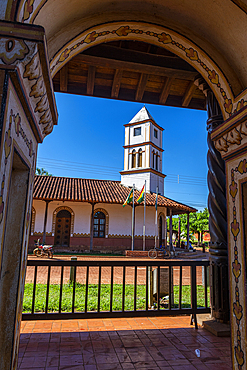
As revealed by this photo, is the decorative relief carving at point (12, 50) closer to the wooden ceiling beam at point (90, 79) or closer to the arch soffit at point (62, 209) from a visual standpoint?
the wooden ceiling beam at point (90, 79)

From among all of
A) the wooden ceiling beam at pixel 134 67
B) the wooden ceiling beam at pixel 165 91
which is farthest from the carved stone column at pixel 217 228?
the wooden ceiling beam at pixel 165 91

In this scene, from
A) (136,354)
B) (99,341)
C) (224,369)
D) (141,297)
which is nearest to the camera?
(224,369)

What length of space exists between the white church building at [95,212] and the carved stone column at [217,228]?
14321mm

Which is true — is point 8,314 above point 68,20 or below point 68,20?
below

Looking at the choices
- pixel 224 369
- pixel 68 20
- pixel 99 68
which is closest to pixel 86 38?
pixel 68 20

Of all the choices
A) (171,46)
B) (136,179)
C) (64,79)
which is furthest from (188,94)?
(136,179)

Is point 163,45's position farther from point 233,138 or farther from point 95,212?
point 95,212

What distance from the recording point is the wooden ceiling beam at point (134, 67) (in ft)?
12.0

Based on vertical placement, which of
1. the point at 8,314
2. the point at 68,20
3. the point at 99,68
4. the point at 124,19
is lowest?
the point at 8,314

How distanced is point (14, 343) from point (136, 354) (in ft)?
5.32

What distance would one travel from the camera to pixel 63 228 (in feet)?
62.0

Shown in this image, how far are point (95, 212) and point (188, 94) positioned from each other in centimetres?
1598

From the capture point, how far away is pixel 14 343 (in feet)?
5.62

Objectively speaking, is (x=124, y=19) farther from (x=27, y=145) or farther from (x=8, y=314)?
(x=8, y=314)
